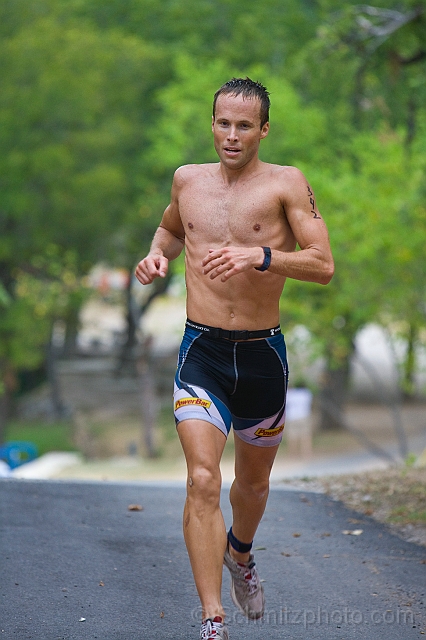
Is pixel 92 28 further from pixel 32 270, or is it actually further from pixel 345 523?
pixel 345 523

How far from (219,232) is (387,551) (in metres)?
2.67

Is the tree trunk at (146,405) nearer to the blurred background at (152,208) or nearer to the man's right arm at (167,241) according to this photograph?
the blurred background at (152,208)

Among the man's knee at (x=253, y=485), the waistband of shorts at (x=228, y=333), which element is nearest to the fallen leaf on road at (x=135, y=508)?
the man's knee at (x=253, y=485)

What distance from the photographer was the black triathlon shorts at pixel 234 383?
4086 mm

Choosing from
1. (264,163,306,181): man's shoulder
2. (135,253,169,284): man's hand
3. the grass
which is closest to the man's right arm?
(135,253,169,284): man's hand

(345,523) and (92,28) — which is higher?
(92,28)

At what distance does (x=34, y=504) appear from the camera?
6.91 m

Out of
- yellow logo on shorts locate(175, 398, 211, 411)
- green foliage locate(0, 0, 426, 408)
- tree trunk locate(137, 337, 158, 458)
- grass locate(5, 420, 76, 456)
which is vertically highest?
green foliage locate(0, 0, 426, 408)

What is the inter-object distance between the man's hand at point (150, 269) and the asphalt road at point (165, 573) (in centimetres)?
154

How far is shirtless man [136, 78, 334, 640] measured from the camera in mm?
4078

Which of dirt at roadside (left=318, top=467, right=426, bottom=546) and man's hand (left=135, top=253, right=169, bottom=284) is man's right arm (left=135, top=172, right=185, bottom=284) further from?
dirt at roadside (left=318, top=467, right=426, bottom=546)

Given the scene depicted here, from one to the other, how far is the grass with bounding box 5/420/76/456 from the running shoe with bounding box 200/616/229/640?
79.2ft

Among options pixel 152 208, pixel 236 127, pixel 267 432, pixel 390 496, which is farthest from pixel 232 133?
pixel 152 208

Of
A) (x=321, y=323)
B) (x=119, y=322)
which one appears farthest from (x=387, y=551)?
(x=119, y=322)
